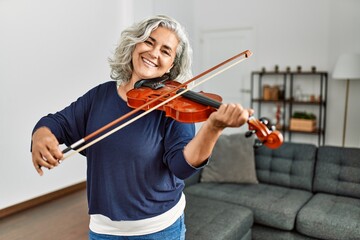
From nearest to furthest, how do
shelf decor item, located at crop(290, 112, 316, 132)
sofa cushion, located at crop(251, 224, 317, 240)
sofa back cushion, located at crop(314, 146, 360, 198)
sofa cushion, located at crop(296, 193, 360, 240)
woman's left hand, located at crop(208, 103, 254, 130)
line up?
woman's left hand, located at crop(208, 103, 254, 130), sofa cushion, located at crop(296, 193, 360, 240), sofa cushion, located at crop(251, 224, 317, 240), sofa back cushion, located at crop(314, 146, 360, 198), shelf decor item, located at crop(290, 112, 316, 132)

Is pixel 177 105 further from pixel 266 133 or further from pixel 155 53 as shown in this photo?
pixel 266 133

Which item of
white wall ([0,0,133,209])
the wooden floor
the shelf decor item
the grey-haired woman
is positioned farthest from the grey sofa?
the shelf decor item

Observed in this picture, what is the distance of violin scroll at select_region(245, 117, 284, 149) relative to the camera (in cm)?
89

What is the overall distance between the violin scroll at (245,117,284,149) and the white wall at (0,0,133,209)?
8.71ft

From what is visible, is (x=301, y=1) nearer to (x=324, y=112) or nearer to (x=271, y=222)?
(x=324, y=112)

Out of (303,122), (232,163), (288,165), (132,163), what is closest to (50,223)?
(232,163)

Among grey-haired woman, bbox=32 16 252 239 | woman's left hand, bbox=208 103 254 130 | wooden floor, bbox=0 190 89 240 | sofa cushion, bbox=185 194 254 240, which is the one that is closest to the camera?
woman's left hand, bbox=208 103 254 130

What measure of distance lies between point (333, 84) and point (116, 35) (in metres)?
2.98

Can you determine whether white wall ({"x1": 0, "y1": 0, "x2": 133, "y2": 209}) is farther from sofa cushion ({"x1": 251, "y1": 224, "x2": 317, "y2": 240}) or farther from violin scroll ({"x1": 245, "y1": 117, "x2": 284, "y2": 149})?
violin scroll ({"x1": 245, "y1": 117, "x2": 284, "y2": 149})

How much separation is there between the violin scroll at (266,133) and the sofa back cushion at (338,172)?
2268 millimetres

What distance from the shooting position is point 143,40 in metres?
1.14

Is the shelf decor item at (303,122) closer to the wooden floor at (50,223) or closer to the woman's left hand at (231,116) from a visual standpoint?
the wooden floor at (50,223)

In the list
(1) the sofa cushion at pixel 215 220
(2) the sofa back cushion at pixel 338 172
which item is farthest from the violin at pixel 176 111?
(2) the sofa back cushion at pixel 338 172

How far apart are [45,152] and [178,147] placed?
1.15 feet
